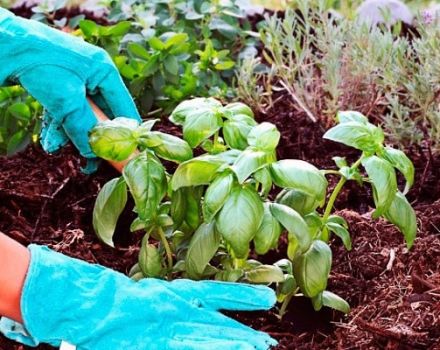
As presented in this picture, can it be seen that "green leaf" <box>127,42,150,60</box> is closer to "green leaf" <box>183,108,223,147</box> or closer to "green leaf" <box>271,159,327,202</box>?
"green leaf" <box>183,108,223,147</box>

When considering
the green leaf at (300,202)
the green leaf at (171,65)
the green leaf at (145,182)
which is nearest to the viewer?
the green leaf at (145,182)

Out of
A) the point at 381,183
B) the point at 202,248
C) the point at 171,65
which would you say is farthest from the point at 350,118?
the point at 171,65

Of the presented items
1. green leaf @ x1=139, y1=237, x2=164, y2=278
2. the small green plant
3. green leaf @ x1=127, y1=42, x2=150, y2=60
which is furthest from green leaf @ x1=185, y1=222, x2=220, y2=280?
green leaf @ x1=127, y1=42, x2=150, y2=60

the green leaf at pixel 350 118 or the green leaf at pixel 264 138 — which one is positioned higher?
the green leaf at pixel 264 138

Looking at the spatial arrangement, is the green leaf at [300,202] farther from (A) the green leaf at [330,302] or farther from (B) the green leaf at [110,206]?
(B) the green leaf at [110,206]

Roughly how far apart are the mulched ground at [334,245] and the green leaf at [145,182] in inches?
14.5

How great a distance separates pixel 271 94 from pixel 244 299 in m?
1.35

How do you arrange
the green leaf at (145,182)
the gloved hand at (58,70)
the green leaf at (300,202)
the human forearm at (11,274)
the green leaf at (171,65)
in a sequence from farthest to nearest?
the green leaf at (171,65), the gloved hand at (58,70), the green leaf at (300,202), the green leaf at (145,182), the human forearm at (11,274)

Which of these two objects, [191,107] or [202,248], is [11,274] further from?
[191,107]

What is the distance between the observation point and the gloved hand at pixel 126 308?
168 centimetres

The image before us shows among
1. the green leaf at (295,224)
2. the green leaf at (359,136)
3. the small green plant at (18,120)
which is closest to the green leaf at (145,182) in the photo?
the green leaf at (295,224)

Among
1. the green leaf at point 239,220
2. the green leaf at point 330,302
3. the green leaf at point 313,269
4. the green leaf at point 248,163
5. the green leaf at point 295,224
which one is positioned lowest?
the green leaf at point 330,302

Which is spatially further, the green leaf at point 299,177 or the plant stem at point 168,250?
the plant stem at point 168,250

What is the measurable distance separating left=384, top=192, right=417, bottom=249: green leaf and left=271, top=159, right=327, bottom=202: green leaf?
0.18 meters
